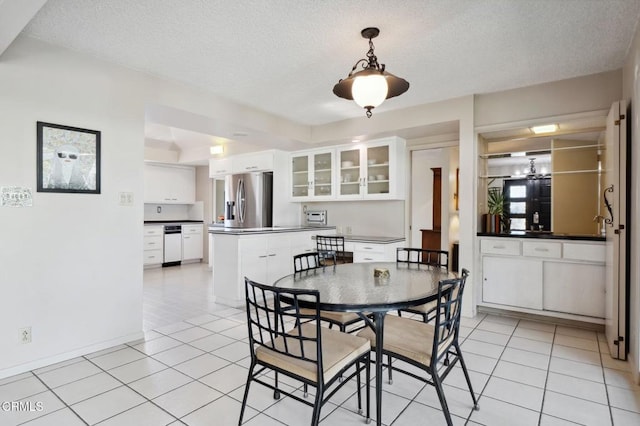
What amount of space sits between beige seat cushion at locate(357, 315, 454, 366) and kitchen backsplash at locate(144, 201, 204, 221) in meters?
6.40

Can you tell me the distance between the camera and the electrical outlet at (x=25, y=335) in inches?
96.6

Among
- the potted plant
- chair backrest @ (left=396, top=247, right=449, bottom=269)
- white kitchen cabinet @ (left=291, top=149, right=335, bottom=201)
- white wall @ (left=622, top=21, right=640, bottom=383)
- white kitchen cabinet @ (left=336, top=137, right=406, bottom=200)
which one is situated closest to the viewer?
white wall @ (left=622, top=21, right=640, bottom=383)

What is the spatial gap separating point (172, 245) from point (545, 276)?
6.43 metres

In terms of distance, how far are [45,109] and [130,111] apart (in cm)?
62

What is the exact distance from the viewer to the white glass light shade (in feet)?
7.23

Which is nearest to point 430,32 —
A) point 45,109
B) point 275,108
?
point 275,108

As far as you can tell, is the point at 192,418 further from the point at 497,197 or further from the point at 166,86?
the point at 497,197

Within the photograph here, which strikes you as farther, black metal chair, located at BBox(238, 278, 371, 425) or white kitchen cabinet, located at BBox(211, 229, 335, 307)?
white kitchen cabinet, located at BBox(211, 229, 335, 307)

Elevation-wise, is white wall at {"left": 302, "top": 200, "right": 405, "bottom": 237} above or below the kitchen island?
above

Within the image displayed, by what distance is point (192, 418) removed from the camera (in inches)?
75.4

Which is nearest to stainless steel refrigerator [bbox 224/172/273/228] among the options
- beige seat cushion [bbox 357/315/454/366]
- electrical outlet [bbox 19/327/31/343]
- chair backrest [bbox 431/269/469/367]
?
electrical outlet [bbox 19/327/31/343]

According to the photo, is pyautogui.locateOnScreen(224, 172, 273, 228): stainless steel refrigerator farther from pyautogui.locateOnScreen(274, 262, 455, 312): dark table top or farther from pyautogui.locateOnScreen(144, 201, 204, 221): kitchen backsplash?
pyautogui.locateOnScreen(274, 262, 455, 312): dark table top

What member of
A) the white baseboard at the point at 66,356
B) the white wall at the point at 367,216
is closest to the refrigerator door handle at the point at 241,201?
the white wall at the point at 367,216

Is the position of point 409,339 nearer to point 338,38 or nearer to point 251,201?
point 338,38
